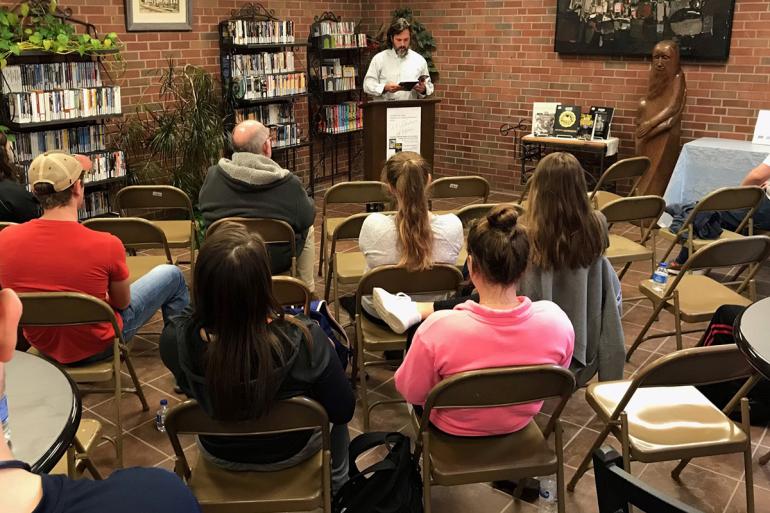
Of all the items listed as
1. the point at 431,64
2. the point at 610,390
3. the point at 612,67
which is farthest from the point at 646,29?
the point at 610,390

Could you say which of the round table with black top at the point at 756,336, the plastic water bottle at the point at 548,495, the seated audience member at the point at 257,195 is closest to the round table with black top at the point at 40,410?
the round table with black top at the point at 756,336

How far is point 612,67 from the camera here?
6.44 meters

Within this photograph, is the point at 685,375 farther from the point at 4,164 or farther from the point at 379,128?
the point at 379,128

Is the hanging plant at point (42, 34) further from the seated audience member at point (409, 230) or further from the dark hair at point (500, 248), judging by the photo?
the dark hair at point (500, 248)

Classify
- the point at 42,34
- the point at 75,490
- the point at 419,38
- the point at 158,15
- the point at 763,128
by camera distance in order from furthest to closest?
1. the point at 419,38
2. the point at 158,15
3. the point at 763,128
4. the point at 42,34
5. the point at 75,490

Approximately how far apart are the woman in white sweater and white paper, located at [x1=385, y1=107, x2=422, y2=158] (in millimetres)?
2864

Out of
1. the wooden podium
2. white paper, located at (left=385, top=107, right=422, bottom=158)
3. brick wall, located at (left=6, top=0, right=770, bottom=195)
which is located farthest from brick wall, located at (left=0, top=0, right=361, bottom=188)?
white paper, located at (left=385, top=107, right=422, bottom=158)

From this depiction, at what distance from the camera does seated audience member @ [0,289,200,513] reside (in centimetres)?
83

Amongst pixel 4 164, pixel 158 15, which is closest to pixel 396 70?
pixel 158 15

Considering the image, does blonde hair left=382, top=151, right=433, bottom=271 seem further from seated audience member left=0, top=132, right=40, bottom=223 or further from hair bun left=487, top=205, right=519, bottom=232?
seated audience member left=0, top=132, right=40, bottom=223

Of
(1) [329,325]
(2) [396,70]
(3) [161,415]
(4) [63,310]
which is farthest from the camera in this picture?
(2) [396,70]

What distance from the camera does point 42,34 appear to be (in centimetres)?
452

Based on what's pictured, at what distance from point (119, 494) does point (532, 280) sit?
6.28 ft

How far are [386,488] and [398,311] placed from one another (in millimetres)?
681
